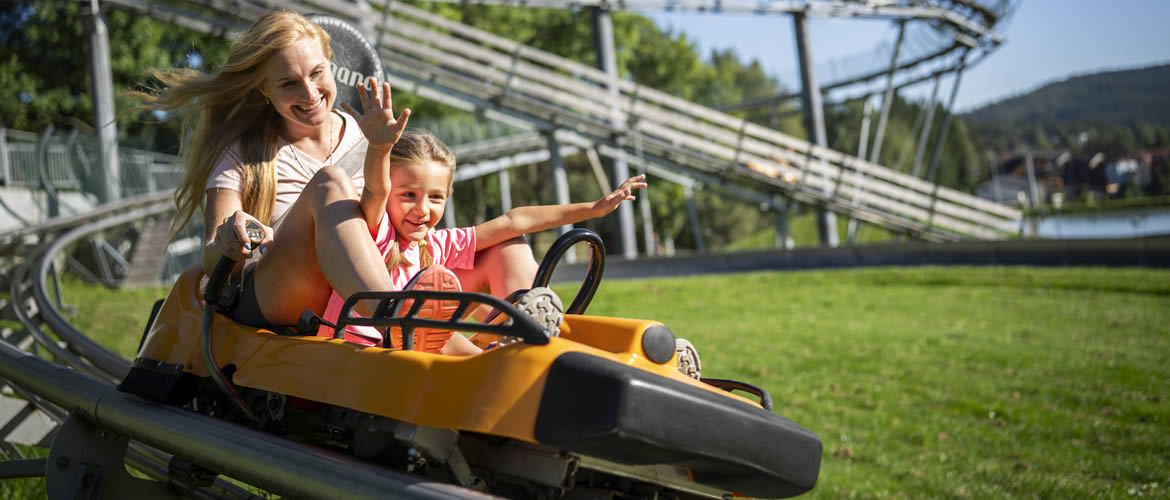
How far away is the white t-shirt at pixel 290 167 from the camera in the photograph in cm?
301

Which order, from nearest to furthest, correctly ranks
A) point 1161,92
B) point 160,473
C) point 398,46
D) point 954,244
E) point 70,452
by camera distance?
point 70,452 → point 160,473 → point 954,244 → point 398,46 → point 1161,92

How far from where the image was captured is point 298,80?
10.3 ft

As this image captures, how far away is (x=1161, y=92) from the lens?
12588 cm

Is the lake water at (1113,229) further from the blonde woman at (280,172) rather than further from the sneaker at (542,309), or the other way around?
the sneaker at (542,309)

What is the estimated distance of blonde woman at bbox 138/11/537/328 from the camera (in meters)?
2.51

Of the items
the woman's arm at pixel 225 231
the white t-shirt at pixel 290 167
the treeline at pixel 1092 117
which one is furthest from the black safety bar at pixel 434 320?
the treeline at pixel 1092 117

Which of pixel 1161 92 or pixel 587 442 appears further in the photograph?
pixel 1161 92

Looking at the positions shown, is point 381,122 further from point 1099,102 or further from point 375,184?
point 1099,102

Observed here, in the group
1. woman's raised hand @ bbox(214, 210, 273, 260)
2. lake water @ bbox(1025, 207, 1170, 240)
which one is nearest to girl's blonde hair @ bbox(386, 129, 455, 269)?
woman's raised hand @ bbox(214, 210, 273, 260)

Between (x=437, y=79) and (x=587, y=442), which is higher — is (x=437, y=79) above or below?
above

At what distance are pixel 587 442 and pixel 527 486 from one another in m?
0.39

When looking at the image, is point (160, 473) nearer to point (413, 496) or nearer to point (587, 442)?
point (413, 496)

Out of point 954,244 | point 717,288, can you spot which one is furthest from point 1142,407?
point 954,244

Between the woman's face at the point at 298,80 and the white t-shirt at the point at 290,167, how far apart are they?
133 mm
